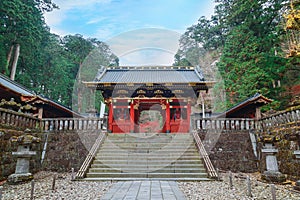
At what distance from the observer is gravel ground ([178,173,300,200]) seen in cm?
489

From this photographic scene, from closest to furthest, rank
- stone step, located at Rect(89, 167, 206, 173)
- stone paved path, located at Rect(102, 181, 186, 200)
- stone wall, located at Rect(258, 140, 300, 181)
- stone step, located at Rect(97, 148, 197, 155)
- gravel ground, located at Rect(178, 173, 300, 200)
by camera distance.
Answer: stone paved path, located at Rect(102, 181, 186, 200), gravel ground, located at Rect(178, 173, 300, 200), stone wall, located at Rect(258, 140, 300, 181), stone step, located at Rect(89, 167, 206, 173), stone step, located at Rect(97, 148, 197, 155)

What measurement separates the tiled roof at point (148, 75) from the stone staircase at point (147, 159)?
430 centimetres

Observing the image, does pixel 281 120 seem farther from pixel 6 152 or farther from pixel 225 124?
pixel 6 152

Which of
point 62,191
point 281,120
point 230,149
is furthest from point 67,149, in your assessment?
point 281,120

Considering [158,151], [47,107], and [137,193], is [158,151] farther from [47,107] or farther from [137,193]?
[47,107]

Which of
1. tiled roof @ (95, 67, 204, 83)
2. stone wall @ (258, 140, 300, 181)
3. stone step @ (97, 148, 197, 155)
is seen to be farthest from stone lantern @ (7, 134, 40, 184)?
stone wall @ (258, 140, 300, 181)

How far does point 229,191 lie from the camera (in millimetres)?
5414

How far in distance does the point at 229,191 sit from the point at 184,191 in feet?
3.94

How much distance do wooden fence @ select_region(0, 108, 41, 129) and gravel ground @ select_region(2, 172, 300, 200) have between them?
6.91 feet

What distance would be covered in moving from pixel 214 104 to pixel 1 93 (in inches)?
756

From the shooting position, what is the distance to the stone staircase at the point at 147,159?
274 inches

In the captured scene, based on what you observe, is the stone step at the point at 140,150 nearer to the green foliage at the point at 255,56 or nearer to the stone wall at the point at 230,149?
the stone wall at the point at 230,149

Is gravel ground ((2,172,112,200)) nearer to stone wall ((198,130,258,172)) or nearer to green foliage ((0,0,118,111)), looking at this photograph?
stone wall ((198,130,258,172))

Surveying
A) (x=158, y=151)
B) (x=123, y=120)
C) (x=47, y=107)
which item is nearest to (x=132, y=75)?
(x=123, y=120)
